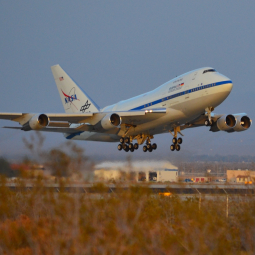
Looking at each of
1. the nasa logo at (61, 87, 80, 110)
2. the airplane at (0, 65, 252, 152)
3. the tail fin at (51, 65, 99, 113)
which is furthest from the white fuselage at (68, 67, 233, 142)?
the nasa logo at (61, 87, 80, 110)

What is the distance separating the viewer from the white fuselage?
32.5m

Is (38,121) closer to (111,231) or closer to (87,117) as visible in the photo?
(87,117)

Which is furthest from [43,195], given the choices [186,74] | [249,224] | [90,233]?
[186,74]

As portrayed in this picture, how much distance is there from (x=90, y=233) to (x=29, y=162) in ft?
20.2

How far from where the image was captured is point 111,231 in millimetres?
14016

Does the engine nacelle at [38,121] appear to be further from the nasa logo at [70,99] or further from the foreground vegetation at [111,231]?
the nasa logo at [70,99]

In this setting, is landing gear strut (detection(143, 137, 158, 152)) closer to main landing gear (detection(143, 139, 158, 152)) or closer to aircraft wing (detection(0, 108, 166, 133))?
main landing gear (detection(143, 139, 158, 152))

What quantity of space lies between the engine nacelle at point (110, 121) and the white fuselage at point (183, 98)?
3.57 meters

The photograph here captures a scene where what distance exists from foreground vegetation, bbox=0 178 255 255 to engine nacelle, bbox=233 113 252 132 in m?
19.1

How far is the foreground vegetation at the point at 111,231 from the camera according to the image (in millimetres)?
13242

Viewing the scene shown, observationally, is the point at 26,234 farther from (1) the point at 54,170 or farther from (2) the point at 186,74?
(2) the point at 186,74

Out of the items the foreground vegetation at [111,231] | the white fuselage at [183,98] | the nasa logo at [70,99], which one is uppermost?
the nasa logo at [70,99]

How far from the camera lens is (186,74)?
34.4 meters

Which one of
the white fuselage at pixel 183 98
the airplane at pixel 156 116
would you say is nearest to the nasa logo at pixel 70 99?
the airplane at pixel 156 116
